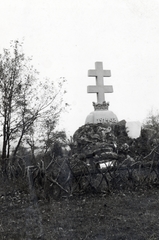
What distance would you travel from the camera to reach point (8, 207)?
5.83 m

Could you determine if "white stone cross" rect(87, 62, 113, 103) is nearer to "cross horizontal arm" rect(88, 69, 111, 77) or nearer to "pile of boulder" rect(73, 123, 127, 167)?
"cross horizontal arm" rect(88, 69, 111, 77)

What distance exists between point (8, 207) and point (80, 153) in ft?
20.5

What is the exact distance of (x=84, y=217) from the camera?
4.67 m

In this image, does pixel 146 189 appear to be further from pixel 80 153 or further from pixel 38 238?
pixel 80 153

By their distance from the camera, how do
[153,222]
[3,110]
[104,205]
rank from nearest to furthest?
[153,222] → [104,205] → [3,110]

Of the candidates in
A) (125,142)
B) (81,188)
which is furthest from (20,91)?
(81,188)

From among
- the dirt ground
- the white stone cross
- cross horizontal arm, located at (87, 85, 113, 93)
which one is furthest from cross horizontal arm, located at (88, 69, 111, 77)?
the dirt ground

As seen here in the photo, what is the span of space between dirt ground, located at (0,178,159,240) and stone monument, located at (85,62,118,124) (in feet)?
25.3

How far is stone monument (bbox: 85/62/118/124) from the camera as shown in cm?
1430

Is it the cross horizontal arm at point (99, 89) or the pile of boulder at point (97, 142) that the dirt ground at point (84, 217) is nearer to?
the pile of boulder at point (97, 142)

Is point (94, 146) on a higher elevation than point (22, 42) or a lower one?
lower

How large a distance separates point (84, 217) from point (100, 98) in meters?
10.6

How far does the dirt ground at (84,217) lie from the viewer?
12.6ft

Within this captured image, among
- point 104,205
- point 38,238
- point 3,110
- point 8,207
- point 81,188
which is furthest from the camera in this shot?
point 3,110
